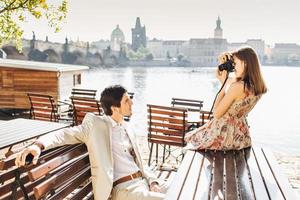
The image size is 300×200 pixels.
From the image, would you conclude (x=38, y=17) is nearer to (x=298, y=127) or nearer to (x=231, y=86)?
(x=231, y=86)

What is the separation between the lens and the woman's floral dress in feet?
11.6

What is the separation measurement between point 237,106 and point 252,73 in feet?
1.07

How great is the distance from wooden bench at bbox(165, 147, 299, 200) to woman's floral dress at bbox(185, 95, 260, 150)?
0.09 m

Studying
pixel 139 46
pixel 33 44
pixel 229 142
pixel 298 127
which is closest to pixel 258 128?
pixel 298 127

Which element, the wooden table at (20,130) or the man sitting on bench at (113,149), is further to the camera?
the wooden table at (20,130)

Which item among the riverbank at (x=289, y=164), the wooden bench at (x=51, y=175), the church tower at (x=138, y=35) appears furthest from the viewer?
the church tower at (x=138, y=35)

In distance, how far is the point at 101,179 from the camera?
9.57 ft

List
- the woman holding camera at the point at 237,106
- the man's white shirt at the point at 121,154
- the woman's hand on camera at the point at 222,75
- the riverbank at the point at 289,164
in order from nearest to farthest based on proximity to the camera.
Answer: the man's white shirt at the point at 121,154 < the woman holding camera at the point at 237,106 < the woman's hand on camera at the point at 222,75 < the riverbank at the point at 289,164

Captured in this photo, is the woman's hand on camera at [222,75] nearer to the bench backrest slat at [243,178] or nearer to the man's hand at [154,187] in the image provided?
the bench backrest slat at [243,178]

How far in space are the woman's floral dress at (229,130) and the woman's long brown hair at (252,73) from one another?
0.28 ft

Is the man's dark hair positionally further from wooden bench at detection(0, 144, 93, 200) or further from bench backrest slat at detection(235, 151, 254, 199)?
bench backrest slat at detection(235, 151, 254, 199)

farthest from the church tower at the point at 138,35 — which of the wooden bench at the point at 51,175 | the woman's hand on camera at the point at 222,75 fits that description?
the wooden bench at the point at 51,175

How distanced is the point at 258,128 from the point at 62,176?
16.3 m

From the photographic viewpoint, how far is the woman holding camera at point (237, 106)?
3508 mm
